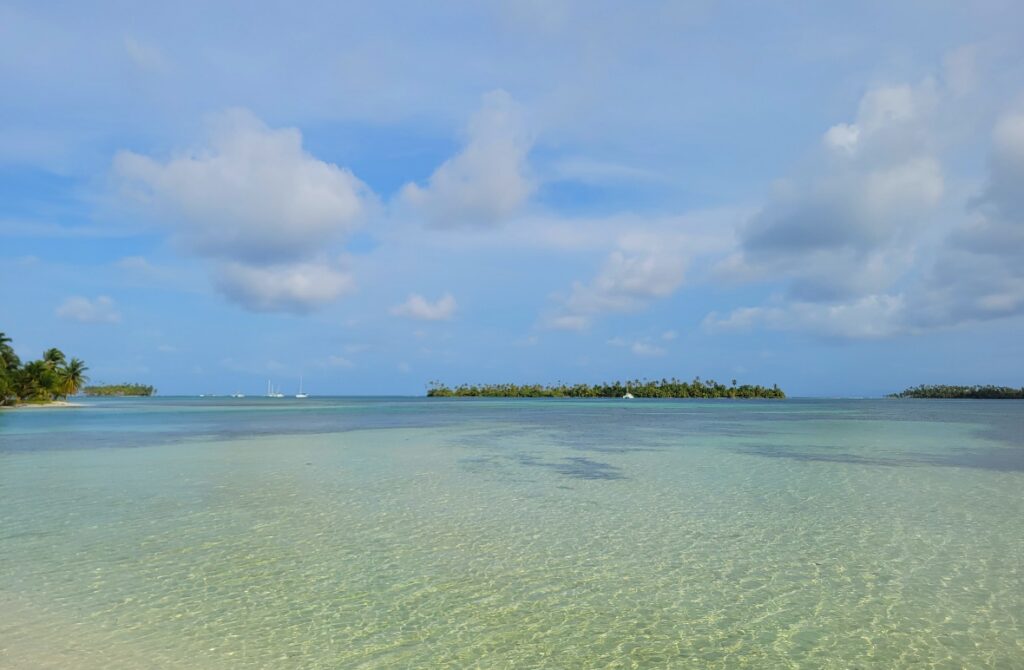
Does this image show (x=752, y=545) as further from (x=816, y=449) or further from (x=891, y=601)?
(x=816, y=449)

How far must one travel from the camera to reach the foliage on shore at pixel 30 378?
230ft

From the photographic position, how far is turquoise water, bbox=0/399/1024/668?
633 centimetres

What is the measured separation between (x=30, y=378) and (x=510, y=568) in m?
89.0

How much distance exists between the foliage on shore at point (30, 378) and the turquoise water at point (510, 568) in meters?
66.1

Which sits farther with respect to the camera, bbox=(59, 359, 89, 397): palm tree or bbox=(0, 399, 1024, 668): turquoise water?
bbox=(59, 359, 89, 397): palm tree

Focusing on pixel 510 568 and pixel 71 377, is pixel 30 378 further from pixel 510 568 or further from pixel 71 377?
pixel 510 568

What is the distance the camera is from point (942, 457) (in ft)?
76.4

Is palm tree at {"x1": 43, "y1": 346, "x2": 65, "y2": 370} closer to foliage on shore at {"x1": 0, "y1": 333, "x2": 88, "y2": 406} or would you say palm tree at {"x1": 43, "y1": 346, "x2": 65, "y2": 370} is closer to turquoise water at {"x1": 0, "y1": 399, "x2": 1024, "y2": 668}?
foliage on shore at {"x1": 0, "y1": 333, "x2": 88, "y2": 406}

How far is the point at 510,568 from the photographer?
9016 mm

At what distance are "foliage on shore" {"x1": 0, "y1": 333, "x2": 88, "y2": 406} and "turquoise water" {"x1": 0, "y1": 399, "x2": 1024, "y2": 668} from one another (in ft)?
217

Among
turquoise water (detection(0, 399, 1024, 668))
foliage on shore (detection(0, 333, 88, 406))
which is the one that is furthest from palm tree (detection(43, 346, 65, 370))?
turquoise water (detection(0, 399, 1024, 668))

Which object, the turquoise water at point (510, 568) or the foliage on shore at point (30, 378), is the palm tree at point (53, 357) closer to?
the foliage on shore at point (30, 378)

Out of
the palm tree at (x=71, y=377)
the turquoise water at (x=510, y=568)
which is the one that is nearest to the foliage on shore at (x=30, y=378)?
the palm tree at (x=71, y=377)

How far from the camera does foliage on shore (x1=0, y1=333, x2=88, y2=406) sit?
70.2 meters
